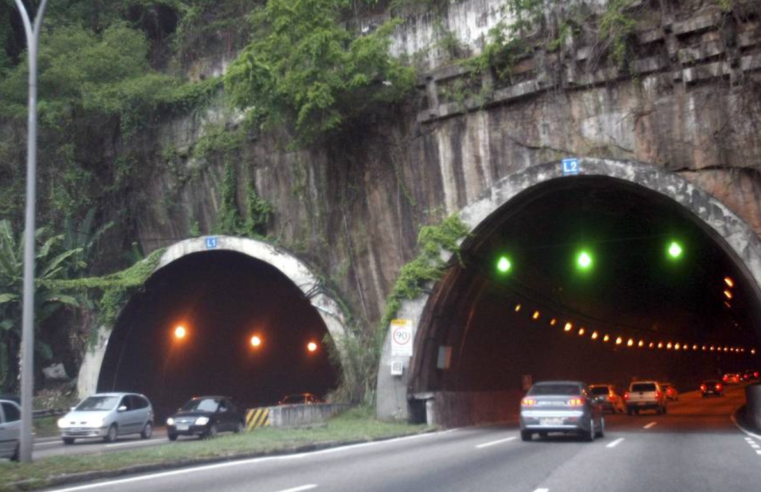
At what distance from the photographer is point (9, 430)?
18.2m

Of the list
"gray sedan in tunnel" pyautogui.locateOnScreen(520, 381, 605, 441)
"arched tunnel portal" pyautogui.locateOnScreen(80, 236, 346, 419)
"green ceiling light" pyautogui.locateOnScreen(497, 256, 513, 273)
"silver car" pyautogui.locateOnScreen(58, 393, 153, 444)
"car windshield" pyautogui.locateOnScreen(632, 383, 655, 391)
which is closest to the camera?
"gray sedan in tunnel" pyautogui.locateOnScreen(520, 381, 605, 441)

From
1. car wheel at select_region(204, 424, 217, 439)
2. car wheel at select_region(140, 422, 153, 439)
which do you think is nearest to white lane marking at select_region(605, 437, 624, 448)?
car wheel at select_region(204, 424, 217, 439)

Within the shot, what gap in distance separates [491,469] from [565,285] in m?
27.1

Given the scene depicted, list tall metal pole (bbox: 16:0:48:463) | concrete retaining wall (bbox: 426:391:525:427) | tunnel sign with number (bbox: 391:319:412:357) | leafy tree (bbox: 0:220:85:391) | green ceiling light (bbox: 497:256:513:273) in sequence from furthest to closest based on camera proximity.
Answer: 1. leafy tree (bbox: 0:220:85:391)
2. green ceiling light (bbox: 497:256:513:273)
3. concrete retaining wall (bbox: 426:391:525:427)
4. tunnel sign with number (bbox: 391:319:412:357)
5. tall metal pole (bbox: 16:0:48:463)

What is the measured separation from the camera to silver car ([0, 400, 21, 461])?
706 inches

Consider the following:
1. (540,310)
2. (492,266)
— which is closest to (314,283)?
(492,266)

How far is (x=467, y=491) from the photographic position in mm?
12047

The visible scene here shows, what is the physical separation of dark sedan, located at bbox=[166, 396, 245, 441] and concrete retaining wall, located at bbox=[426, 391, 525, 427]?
6.58 metres

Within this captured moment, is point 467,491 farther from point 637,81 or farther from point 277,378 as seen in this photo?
point 277,378

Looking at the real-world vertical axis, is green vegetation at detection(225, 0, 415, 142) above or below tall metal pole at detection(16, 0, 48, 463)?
above

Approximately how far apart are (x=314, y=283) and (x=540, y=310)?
49.3 feet

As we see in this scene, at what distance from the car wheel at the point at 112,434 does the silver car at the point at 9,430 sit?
740 cm

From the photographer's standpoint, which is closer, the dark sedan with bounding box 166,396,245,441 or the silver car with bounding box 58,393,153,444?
the silver car with bounding box 58,393,153,444

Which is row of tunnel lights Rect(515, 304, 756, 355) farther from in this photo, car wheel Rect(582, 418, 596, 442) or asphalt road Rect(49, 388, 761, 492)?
asphalt road Rect(49, 388, 761, 492)
